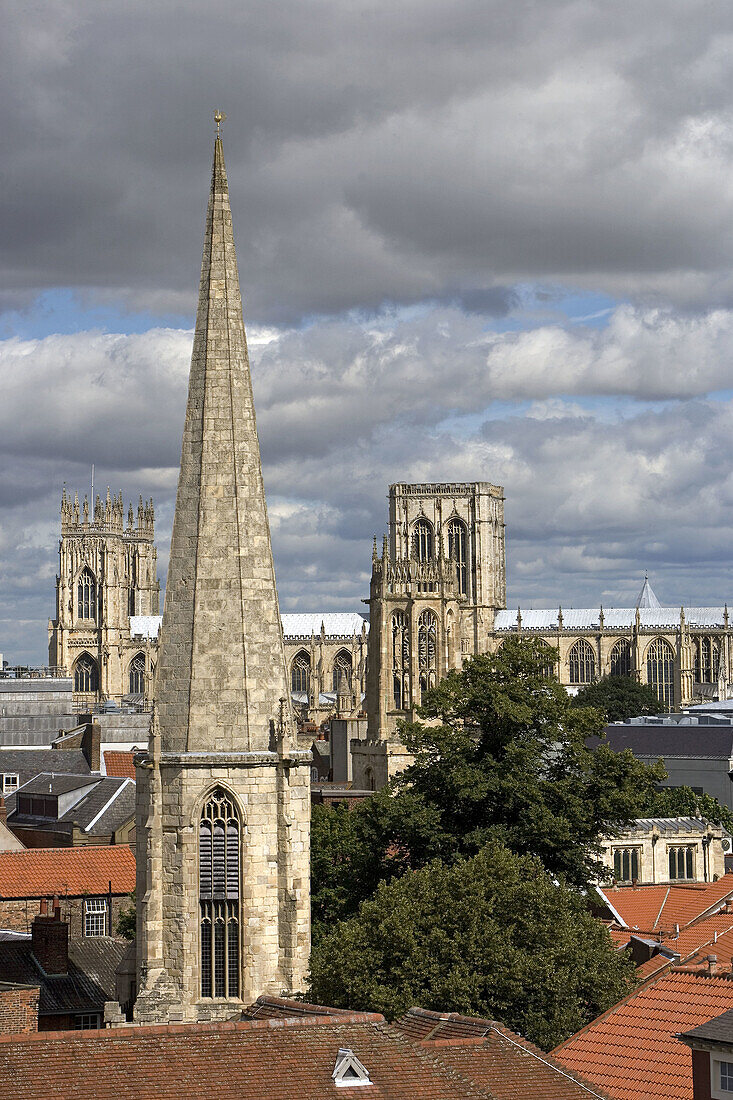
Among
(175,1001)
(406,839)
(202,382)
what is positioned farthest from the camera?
(406,839)

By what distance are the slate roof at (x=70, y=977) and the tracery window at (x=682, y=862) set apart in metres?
23.8

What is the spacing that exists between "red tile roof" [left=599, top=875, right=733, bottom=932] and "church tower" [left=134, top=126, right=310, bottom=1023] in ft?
52.6

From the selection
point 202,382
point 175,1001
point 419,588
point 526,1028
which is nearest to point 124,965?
point 175,1001

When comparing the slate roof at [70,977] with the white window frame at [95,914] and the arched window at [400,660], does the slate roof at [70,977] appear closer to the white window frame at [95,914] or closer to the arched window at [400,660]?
the white window frame at [95,914]

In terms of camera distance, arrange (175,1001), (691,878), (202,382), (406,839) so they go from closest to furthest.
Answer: (175,1001), (202,382), (406,839), (691,878)

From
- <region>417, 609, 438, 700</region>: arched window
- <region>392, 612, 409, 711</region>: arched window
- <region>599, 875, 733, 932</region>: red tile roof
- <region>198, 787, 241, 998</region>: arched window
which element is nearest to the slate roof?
<region>198, 787, 241, 998</region>: arched window

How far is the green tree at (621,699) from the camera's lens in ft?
490

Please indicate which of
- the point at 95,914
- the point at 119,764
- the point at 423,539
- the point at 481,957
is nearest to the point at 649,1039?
the point at 481,957

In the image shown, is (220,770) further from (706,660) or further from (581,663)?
(581,663)

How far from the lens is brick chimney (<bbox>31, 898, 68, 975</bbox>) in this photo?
136ft

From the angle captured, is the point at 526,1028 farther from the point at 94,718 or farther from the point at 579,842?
the point at 94,718

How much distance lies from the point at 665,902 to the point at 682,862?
15890 millimetres

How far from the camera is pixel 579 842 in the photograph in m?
41.1

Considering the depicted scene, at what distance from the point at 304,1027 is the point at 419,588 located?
76.9 metres
